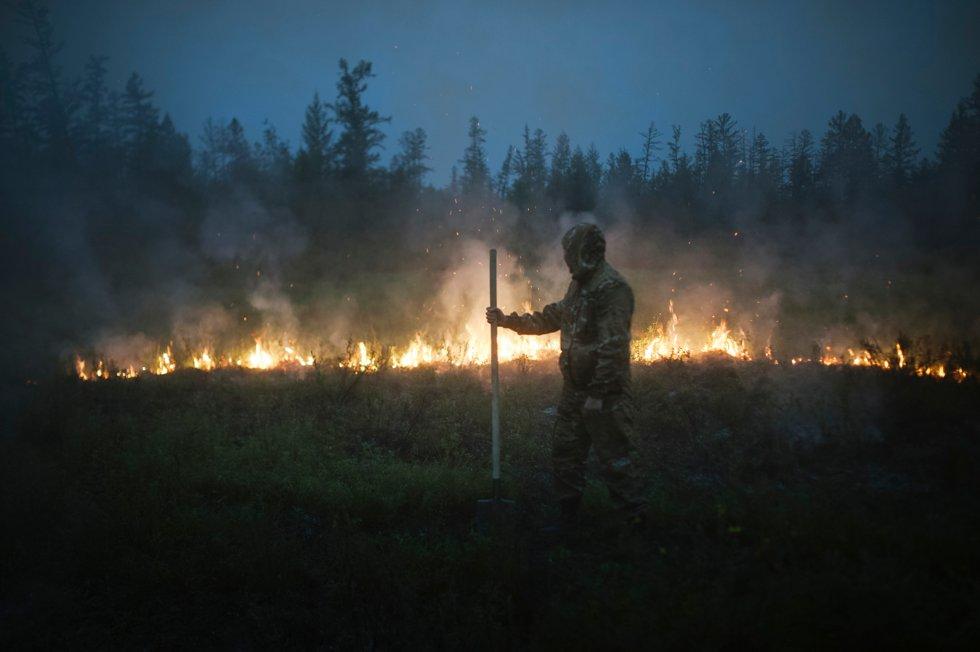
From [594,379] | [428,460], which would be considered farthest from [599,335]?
[428,460]

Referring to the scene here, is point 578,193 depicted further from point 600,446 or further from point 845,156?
point 845,156

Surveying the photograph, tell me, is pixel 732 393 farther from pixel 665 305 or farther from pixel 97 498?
pixel 665 305

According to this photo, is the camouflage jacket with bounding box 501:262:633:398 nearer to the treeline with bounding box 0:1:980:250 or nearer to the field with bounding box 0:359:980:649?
the field with bounding box 0:359:980:649

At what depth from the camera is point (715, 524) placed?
4.71m

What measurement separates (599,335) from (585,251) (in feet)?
2.80

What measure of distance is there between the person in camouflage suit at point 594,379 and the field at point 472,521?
0.49 metres

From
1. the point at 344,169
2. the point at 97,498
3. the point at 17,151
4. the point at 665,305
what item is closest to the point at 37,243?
the point at 17,151

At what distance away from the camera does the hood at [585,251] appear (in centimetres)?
537

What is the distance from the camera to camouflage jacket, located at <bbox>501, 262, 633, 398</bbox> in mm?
5066

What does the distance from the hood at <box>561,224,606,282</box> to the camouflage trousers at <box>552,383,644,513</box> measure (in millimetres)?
1173

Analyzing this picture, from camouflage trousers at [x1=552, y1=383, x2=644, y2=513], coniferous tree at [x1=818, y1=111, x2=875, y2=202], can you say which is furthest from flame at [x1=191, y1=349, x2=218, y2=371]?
coniferous tree at [x1=818, y1=111, x2=875, y2=202]

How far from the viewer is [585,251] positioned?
5.41 m

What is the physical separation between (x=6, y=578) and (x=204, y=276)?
66.2ft

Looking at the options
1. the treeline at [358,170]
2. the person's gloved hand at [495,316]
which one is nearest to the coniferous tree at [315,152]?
the treeline at [358,170]
